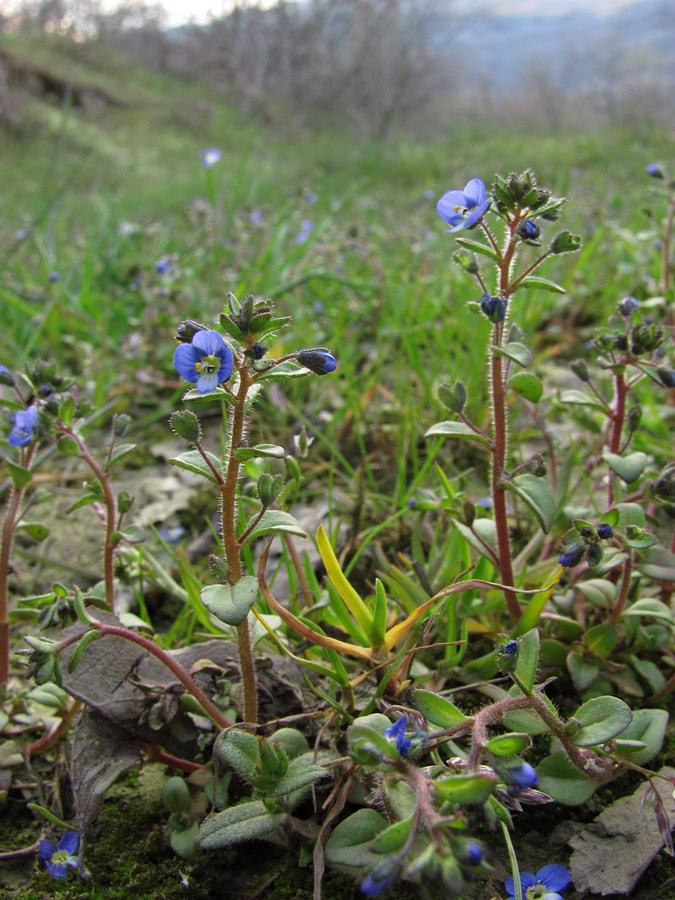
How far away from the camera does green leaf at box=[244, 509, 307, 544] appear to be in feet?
3.76

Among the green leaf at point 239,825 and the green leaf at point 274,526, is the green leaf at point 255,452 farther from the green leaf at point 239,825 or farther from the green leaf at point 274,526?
the green leaf at point 239,825

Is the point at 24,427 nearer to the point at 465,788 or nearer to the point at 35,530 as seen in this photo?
the point at 35,530

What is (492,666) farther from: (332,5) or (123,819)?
(332,5)

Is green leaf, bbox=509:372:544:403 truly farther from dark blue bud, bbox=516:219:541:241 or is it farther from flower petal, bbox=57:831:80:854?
flower petal, bbox=57:831:80:854

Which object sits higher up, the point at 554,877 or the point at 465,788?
the point at 465,788

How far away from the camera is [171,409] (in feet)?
8.89

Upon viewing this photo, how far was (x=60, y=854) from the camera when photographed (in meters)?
1.25

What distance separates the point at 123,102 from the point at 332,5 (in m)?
4.97

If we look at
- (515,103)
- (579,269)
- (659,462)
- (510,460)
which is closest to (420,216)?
(579,269)

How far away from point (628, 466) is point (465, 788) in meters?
0.73

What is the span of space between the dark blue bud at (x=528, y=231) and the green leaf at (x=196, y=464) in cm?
62

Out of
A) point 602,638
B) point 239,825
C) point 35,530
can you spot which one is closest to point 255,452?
point 239,825

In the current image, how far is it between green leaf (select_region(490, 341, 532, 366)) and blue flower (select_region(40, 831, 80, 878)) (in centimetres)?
107

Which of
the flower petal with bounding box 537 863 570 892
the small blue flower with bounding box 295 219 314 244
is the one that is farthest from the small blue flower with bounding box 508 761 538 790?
the small blue flower with bounding box 295 219 314 244
